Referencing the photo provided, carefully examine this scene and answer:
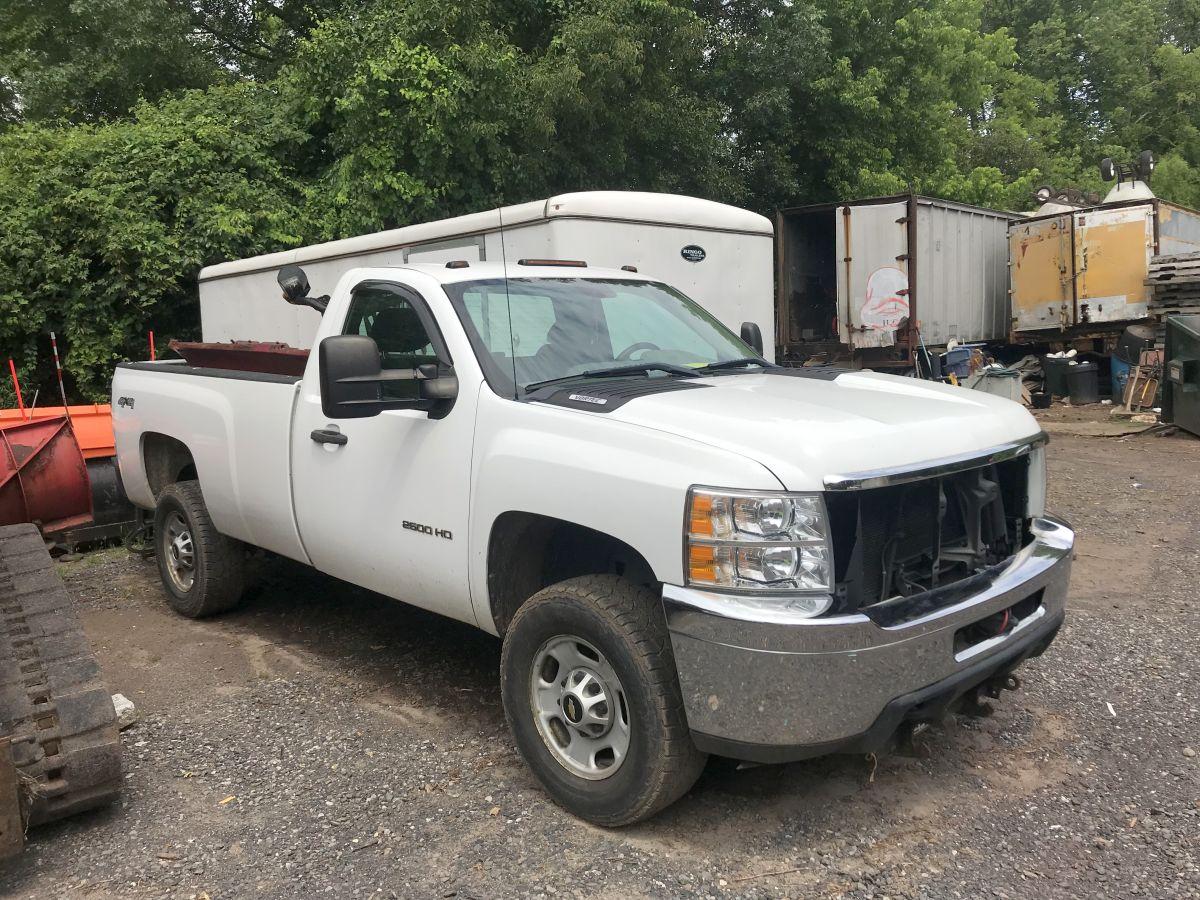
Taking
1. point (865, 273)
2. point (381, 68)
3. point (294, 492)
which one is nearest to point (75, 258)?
point (381, 68)

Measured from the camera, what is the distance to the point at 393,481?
4012 millimetres

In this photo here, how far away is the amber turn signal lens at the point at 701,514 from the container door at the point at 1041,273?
1563cm

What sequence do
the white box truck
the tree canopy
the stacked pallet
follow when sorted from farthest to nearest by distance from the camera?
the stacked pallet → the tree canopy → the white box truck

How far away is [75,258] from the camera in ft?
38.0

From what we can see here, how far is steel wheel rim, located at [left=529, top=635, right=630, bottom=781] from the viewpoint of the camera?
3174 mm

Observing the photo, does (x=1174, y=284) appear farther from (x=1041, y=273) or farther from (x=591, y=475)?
(x=591, y=475)

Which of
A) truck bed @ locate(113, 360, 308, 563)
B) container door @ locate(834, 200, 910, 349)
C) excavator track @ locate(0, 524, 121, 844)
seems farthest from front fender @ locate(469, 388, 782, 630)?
container door @ locate(834, 200, 910, 349)

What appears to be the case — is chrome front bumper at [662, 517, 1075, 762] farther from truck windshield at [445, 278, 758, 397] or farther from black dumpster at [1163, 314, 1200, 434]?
black dumpster at [1163, 314, 1200, 434]

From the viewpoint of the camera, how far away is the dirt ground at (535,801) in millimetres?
3014

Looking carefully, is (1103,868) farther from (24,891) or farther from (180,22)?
(180,22)

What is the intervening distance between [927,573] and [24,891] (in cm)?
307

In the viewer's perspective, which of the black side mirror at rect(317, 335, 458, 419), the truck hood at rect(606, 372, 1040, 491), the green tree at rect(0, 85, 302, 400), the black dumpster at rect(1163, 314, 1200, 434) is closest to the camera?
the truck hood at rect(606, 372, 1040, 491)

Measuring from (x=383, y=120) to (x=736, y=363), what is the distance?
9.87 m

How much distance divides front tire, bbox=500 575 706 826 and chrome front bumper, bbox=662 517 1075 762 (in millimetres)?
131
